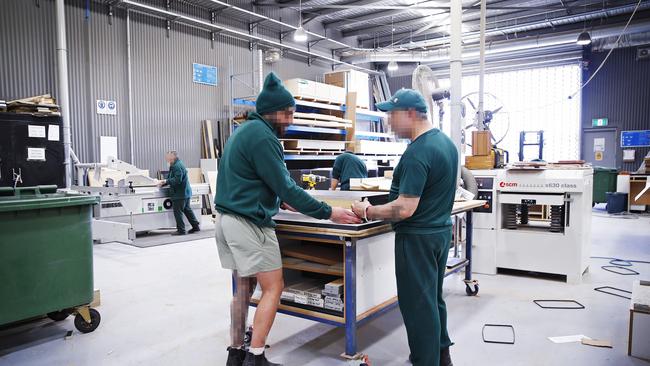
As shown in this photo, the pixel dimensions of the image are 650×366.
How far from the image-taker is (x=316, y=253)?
2781 millimetres

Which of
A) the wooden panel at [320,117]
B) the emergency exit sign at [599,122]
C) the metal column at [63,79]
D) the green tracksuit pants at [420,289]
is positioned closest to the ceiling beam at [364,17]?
the wooden panel at [320,117]

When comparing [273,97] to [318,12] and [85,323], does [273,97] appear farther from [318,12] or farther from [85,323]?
[318,12]

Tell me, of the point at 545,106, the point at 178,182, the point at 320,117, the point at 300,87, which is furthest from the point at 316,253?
the point at 545,106

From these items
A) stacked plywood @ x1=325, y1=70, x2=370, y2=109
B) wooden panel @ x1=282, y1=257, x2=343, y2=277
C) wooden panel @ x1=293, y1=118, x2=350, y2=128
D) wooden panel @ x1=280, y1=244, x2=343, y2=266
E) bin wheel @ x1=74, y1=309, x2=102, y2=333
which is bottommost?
bin wheel @ x1=74, y1=309, x2=102, y2=333

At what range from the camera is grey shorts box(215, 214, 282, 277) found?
2.18 meters

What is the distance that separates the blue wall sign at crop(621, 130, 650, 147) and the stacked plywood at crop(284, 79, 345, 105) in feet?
23.8

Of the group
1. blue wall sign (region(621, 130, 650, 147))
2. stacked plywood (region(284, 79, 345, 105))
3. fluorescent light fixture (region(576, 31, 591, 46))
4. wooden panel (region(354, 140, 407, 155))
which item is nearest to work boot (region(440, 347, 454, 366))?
stacked plywood (region(284, 79, 345, 105))

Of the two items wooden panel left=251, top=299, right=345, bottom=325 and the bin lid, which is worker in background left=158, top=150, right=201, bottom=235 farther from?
wooden panel left=251, top=299, right=345, bottom=325

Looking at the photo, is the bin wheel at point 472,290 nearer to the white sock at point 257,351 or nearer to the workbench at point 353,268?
the workbench at point 353,268

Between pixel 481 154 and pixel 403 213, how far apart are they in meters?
3.00

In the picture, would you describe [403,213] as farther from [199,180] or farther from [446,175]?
[199,180]

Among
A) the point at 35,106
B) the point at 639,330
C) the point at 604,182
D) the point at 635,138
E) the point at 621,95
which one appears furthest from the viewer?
the point at 621,95

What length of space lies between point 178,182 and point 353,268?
532cm

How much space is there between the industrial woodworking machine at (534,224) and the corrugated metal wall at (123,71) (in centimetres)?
637
